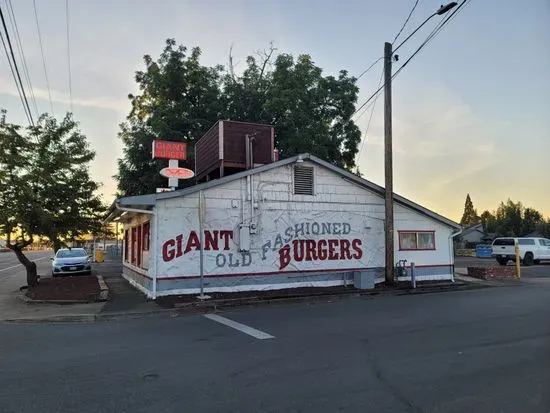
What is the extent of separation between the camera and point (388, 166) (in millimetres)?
18219

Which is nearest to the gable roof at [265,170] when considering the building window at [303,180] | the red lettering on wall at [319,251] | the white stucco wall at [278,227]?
the white stucco wall at [278,227]

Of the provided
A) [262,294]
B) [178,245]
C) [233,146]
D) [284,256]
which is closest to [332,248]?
[284,256]

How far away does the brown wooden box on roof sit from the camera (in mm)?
18250

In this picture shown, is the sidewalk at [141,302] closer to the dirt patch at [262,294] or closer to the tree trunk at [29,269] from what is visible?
the dirt patch at [262,294]

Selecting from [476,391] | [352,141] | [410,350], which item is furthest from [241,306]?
[352,141]

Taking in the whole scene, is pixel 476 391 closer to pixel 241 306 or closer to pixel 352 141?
pixel 241 306

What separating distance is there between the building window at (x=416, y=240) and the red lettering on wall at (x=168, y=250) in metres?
9.35

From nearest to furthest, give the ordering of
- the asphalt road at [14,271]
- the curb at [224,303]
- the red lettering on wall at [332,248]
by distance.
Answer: the curb at [224,303] → the red lettering on wall at [332,248] → the asphalt road at [14,271]

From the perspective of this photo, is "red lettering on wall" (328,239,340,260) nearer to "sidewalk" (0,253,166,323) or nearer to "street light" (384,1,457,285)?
"street light" (384,1,457,285)

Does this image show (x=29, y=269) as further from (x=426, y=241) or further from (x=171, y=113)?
(x=426, y=241)

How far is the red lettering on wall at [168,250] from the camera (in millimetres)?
14898

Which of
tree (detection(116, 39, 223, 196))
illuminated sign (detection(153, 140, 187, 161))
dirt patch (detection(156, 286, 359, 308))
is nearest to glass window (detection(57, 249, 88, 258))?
tree (detection(116, 39, 223, 196))

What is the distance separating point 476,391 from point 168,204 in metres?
11.4

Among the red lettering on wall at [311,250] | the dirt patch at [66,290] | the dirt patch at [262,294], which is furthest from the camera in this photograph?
the red lettering on wall at [311,250]
